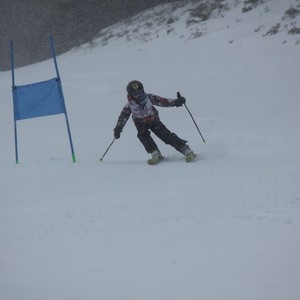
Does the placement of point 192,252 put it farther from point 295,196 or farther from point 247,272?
point 295,196

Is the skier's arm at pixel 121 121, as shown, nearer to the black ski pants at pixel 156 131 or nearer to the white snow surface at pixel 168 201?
the black ski pants at pixel 156 131

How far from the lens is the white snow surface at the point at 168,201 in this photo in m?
3.19

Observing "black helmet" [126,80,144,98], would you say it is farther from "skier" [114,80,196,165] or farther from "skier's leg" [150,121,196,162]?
"skier's leg" [150,121,196,162]

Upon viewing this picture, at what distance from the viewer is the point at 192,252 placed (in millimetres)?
3541

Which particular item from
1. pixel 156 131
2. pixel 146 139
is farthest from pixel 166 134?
pixel 146 139

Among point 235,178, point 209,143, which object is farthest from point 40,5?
point 235,178

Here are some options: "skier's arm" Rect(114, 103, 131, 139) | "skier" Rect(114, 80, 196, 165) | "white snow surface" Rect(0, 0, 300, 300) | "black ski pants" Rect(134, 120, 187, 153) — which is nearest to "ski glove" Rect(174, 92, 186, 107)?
"skier" Rect(114, 80, 196, 165)

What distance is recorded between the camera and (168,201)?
4.88 metres

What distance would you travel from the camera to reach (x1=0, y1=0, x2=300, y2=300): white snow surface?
319cm

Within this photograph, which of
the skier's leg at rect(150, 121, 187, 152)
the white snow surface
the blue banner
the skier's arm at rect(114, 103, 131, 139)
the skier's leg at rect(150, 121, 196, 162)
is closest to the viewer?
the white snow surface

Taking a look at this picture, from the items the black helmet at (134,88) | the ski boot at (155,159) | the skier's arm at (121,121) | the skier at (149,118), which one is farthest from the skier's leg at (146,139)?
the black helmet at (134,88)

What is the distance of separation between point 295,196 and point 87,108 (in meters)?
8.86

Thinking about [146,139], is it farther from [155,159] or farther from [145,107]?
[145,107]

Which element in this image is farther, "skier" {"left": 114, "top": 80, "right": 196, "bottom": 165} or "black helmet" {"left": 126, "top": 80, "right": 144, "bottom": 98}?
"skier" {"left": 114, "top": 80, "right": 196, "bottom": 165}
